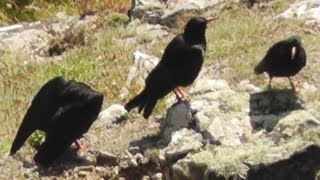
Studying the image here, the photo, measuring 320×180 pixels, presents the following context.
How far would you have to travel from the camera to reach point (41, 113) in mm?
8766

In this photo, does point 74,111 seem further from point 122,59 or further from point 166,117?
point 122,59

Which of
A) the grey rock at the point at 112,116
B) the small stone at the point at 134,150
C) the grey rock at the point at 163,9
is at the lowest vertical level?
the grey rock at the point at 163,9

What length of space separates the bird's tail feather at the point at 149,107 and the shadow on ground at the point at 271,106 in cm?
93

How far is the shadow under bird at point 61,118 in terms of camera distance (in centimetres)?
852

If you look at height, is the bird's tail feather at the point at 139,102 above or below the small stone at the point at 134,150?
above

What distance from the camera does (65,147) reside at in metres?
8.59

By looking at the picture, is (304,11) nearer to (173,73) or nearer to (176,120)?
(173,73)

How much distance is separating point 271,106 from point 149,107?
3.82 feet

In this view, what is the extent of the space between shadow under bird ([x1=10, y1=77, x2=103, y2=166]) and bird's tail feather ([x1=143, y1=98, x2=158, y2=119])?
1.48 ft

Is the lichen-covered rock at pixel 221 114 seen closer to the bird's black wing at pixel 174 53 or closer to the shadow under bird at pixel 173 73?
the shadow under bird at pixel 173 73

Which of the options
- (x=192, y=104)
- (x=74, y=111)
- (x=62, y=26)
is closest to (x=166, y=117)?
(x=192, y=104)

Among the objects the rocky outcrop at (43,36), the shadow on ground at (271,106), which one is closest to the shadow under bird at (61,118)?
the shadow on ground at (271,106)

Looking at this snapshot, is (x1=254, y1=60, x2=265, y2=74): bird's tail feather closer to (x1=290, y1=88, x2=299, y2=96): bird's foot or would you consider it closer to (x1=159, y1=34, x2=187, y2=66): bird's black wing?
(x1=290, y1=88, x2=299, y2=96): bird's foot

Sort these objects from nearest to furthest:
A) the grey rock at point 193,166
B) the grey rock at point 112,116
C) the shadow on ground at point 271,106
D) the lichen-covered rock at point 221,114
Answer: the grey rock at point 193,166, the lichen-covered rock at point 221,114, the shadow on ground at point 271,106, the grey rock at point 112,116
